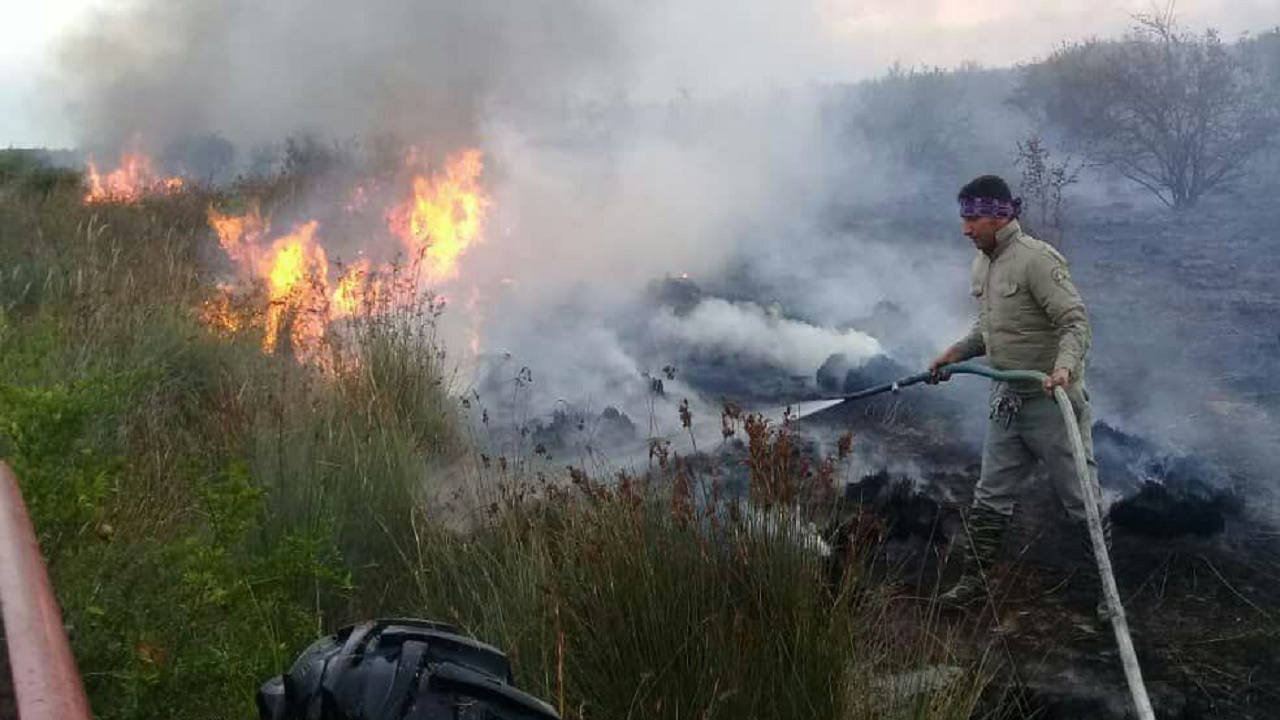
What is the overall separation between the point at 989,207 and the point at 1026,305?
0.51 meters

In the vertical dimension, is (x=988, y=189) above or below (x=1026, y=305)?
above

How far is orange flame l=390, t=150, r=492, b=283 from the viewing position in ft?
33.3

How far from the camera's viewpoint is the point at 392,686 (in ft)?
4.28

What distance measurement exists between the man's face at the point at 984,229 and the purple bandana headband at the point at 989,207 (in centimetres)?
3

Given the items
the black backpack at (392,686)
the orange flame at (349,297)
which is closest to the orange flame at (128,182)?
the orange flame at (349,297)

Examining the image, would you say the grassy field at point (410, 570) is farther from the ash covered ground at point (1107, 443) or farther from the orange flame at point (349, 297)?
the orange flame at point (349, 297)

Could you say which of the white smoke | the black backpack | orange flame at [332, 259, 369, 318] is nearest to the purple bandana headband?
the white smoke

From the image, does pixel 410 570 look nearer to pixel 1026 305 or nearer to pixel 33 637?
pixel 33 637

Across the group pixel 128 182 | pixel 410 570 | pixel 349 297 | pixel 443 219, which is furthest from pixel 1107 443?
pixel 128 182

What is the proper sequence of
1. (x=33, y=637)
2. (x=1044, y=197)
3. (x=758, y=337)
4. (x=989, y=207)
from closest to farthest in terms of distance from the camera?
(x=33, y=637), (x=989, y=207), (x=758, y=337), (x=1044, y=197)

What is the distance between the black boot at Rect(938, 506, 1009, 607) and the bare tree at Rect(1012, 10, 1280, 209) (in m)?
9.14

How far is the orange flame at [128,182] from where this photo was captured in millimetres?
12359

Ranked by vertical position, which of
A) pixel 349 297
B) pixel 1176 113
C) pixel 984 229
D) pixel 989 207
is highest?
pixel 1176 113

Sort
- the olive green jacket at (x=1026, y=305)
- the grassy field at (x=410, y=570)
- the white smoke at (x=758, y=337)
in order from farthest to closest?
the white smoke at (x=758, y=337) < the olive green jacket at (x=1026, y=305) < the grassy field at (x=410, y=570)
